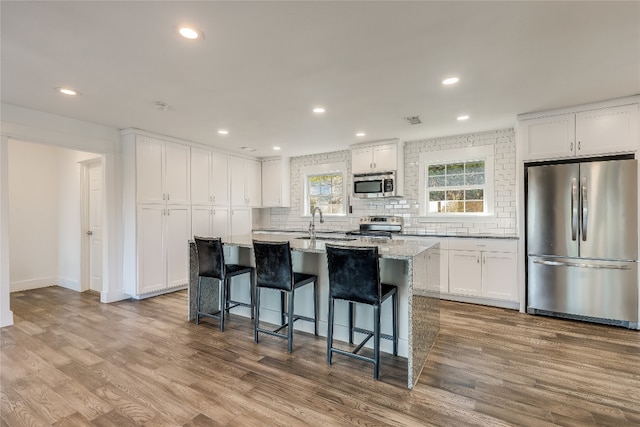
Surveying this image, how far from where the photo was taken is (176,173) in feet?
16.1

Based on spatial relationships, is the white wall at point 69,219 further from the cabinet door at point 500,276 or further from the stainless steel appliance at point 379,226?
the cabinet door at point 500,276

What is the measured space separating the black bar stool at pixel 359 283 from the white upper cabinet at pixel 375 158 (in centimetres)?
284

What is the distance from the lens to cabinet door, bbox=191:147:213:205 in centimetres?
518

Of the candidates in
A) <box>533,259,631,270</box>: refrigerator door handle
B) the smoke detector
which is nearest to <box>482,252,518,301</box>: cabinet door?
<box>533,259,631,270</box>: refrigerator door handle

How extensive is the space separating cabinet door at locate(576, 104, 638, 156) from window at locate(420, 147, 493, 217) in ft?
3.93

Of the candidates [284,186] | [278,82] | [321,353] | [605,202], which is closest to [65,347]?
[321,353]

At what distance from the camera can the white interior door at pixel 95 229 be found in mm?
4914

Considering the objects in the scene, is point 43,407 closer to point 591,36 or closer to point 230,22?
point 230,22

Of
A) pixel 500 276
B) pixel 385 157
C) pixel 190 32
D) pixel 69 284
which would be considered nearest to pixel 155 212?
pixel 69 284

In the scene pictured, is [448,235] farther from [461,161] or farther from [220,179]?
[220,179]

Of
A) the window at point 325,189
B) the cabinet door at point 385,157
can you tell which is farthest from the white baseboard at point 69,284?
the cabinet door at point 385,157

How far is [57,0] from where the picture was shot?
1.74 m

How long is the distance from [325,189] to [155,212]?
3056 mm

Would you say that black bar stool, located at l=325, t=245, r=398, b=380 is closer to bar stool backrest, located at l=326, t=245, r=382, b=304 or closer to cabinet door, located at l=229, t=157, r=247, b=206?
bar stool backrest, located at l=326, t=245, r=382, b=304
